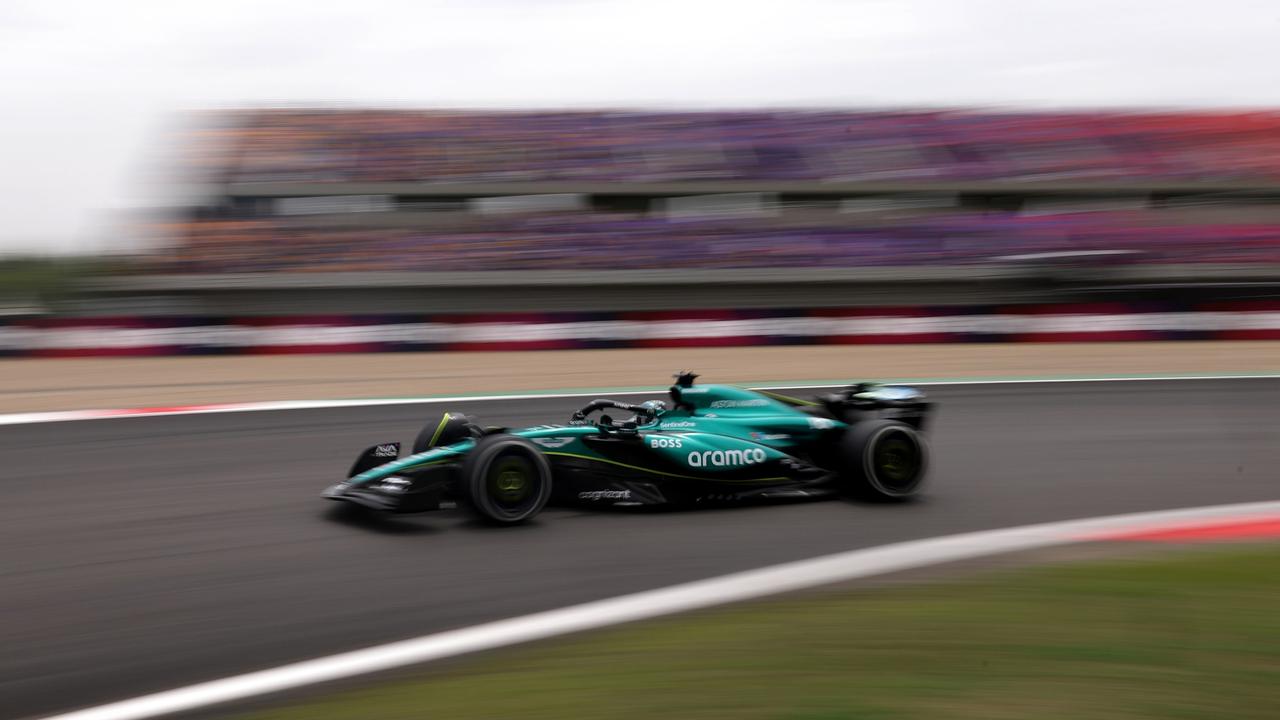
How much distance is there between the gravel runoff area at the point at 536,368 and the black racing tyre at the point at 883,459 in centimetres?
664

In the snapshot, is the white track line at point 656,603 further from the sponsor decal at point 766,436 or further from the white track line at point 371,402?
the white track line at point 371,402

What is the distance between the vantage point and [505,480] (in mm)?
6160

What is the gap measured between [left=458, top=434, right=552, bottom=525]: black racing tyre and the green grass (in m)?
1.77

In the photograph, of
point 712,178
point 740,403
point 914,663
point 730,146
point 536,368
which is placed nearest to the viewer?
point 914,663

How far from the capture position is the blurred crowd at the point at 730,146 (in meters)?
25.1

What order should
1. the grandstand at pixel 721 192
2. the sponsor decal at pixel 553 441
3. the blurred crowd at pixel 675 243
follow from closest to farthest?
the sponsor decal at pixel 553 441 → the blurred crowd at pixel 675 243 → the grandstand at pixel 721 192

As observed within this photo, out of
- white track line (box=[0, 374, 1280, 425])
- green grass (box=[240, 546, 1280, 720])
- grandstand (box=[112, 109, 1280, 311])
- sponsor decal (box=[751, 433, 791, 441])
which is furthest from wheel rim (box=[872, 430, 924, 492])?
grandstand (box=[112, 109, 1280, 311])

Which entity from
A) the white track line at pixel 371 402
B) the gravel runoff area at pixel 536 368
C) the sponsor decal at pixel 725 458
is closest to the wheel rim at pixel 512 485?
the sponsor decal at pixel 725 458

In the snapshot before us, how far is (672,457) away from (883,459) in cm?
130

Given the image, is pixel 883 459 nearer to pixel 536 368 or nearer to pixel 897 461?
pixel 897 461

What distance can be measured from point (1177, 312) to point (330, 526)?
14985mm

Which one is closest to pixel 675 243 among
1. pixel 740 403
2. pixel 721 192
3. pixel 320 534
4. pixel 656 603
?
pixel 721 192

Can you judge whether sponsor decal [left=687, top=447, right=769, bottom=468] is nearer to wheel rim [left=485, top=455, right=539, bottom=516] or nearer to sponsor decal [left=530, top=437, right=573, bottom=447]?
sponsor decal [left=530, top=437, right=573, bottom=447]

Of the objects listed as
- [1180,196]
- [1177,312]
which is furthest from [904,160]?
[1177,312]
